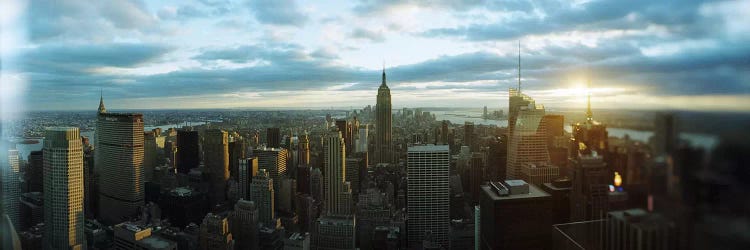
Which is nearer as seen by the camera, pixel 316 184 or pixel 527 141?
pixel 527 141

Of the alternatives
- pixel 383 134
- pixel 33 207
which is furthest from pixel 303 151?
pixel 33 207

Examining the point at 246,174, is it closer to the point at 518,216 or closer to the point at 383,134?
the point at 383,134

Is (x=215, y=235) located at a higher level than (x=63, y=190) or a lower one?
lower

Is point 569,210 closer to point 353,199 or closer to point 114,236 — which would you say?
point 114,236

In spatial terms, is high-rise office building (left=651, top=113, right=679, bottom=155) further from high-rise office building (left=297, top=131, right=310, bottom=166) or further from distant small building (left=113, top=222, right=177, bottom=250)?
high-rise office building (left=297, top=131, right=310, bottom=166)

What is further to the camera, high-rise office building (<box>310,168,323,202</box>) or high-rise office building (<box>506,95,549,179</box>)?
high-rise office building (<box>310,168,323,202</box>)

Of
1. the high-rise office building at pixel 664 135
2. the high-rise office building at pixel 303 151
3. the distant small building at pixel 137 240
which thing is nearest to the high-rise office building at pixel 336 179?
the high-rise office building at pixel 303 151

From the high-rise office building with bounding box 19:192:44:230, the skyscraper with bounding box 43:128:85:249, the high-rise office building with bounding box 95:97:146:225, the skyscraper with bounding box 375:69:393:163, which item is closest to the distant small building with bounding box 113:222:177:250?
the skyscraper with bounding box 43:128:85:249
